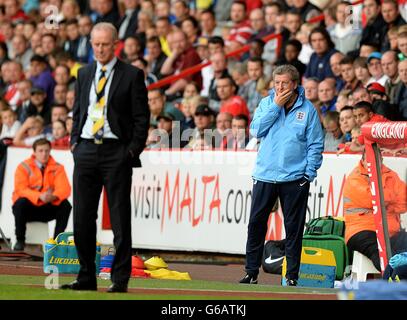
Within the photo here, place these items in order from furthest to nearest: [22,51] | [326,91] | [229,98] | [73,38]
Answer: [22,51]
[73,38]
[229,98]
[326,91]

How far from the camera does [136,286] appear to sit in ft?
39.0

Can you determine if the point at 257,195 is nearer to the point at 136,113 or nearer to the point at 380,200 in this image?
the point at 380,200

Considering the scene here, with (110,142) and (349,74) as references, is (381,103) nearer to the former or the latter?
(349,74)

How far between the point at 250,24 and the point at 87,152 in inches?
516

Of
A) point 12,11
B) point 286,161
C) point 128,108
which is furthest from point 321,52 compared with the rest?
point 12,11

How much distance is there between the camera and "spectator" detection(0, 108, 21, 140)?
23.5 metres

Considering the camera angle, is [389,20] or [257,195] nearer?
[257,195]

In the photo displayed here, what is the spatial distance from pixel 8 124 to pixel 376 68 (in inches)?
325

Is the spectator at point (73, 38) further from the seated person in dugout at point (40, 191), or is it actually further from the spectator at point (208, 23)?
the seated person in dugout at point (40, 191)

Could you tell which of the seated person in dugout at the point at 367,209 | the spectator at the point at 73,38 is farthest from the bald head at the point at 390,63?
the spectator at the point at 73,38

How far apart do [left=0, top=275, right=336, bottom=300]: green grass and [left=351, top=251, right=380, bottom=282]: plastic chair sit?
1788 millimetres

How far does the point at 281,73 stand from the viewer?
13.1m

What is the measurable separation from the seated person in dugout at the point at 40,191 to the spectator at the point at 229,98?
2839 millimetres
